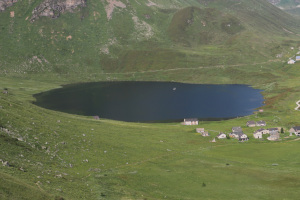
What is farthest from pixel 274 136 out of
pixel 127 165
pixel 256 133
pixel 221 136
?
pixel 127 165

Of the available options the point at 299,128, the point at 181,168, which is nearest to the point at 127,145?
the point at 181,168

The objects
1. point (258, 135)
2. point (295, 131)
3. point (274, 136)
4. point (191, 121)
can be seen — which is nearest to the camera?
point (274, 136)

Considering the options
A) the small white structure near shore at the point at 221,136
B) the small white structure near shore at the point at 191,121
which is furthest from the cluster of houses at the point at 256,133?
the small white structure near shore at the point at 191,121

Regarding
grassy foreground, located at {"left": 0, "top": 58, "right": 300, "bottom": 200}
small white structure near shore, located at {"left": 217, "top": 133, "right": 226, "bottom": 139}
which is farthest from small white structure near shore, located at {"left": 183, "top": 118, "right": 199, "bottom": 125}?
grassy foreground, located at {"left": 0, "top": 58, "right": 300, "bottom": 200}

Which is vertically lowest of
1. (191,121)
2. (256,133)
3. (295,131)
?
(256,133)

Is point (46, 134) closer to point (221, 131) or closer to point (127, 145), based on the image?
point (127, 145)

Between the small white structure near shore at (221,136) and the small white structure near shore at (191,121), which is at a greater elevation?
the small white structure near shore at (191,121)

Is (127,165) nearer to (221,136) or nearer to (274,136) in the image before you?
(221,136)

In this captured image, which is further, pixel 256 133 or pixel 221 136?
pixel 256 133

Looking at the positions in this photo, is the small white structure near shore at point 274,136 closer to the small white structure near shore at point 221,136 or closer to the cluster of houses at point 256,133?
the cluster of houses at point 256,133

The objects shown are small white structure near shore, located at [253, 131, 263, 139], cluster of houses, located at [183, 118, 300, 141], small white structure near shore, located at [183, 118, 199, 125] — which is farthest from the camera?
small white structure near shore, located at [183, 118, 199, 125]

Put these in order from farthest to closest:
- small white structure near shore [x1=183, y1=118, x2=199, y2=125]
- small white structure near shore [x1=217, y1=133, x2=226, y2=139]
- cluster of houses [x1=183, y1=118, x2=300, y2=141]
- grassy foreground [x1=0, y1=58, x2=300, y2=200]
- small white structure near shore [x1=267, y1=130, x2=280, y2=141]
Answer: small white structure near shore [x1=183, y1=118, x2=199, y2=125] < small white structure near shore [x1=217, y1=133, x2=226, y2=139] < cluster of houses [x1=183, y1=118, x2=300, y2=141] < small white structure near shore [x1=267, y1=130, x2=280, y2=141] < grassy foreground [x1=0, y1=58, x2=300, y2=200]

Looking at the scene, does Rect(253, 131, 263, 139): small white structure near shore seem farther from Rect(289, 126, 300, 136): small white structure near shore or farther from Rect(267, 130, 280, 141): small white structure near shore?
Rect(289, 126, 300, 136): small white structure near shore
